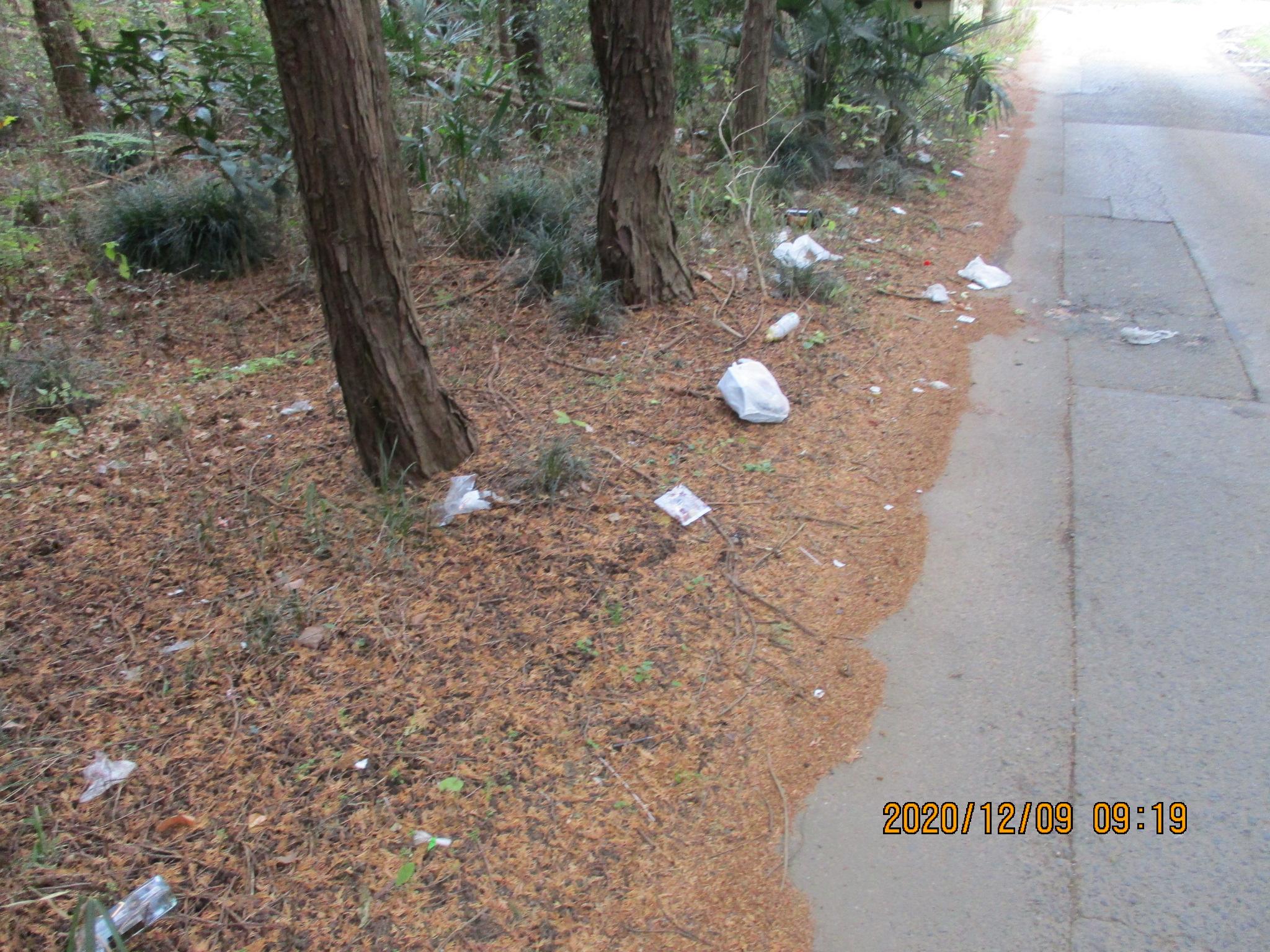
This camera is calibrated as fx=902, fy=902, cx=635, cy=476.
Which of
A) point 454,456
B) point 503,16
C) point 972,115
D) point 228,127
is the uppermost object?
point 503,16

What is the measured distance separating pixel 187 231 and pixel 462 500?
4.03m

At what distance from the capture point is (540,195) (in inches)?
269

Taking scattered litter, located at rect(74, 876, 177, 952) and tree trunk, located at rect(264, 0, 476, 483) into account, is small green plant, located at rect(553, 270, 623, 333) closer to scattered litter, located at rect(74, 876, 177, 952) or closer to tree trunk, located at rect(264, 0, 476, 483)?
tree trunk, located at rect(264, 0, 476, 483)

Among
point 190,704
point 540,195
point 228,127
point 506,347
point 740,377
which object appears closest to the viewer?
point 190,704

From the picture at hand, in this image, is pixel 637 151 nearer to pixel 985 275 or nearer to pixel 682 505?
pixel 682 505

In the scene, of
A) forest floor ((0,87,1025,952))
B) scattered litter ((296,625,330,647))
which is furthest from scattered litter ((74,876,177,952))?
scattered litter ((296,625,330,647))

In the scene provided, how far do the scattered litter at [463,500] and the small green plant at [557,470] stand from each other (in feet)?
0.72

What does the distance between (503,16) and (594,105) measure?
6.47 ft

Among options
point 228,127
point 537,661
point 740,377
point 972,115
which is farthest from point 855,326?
point 228,127

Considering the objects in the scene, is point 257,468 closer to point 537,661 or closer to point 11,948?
point 537,661

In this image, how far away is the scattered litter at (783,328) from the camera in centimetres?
586

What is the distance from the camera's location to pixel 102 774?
9.44 feet

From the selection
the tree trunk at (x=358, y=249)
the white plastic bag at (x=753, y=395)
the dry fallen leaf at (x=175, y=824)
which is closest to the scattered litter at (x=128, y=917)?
the dry fallen leaf at (x=175, y=824)

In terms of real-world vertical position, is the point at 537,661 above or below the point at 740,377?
below
